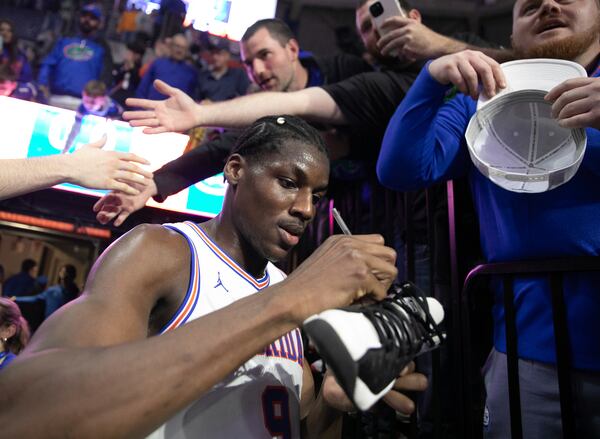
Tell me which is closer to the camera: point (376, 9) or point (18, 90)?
point (376, 9)

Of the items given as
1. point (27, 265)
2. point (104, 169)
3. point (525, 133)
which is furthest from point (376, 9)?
point (27, 265)

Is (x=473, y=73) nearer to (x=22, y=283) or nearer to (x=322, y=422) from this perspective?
(x=322, y=422)

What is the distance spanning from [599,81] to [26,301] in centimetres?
803

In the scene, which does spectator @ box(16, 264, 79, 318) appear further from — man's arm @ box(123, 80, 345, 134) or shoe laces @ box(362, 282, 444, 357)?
shoe laces @ box(362, 282, 444, 357)

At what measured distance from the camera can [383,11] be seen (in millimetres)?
2779

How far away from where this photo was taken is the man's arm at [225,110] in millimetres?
2393

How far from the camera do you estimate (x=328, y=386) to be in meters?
1.47

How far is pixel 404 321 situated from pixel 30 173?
79.3 inches

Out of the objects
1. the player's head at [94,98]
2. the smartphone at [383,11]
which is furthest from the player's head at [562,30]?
the player's head at [94,98]

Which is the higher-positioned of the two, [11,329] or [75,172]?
[75,172]

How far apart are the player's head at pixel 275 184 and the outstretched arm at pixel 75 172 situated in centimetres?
71

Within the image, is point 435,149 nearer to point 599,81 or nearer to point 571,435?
point 599,81

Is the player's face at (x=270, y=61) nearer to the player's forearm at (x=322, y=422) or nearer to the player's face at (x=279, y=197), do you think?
the player's face at (x=279, y=197)

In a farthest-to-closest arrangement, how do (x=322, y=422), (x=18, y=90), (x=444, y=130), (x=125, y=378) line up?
(x=18, y=90), (x=444, y=130), (x=322, y=422), (x=125, y=378)
